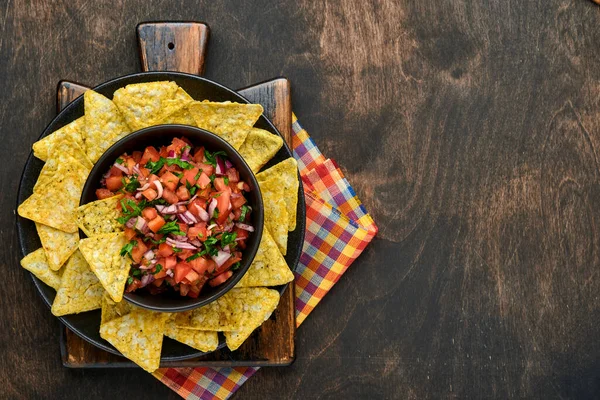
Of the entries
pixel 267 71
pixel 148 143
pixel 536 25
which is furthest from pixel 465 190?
pixel 148 143

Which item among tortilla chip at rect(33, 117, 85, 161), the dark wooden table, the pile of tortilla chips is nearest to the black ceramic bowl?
the pile of tortilla chips

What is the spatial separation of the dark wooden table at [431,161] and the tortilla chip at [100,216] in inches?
33.6

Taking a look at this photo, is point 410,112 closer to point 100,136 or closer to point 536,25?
point 536,25

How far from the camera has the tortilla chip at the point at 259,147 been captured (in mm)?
2594

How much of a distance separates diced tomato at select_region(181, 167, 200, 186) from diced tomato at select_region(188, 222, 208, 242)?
149mm

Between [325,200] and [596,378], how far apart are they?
153 cm

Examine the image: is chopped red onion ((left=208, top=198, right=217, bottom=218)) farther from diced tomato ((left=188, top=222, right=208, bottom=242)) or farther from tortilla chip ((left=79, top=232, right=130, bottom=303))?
tortilla chip ((left=79, top=232, right=130, bottom=303))

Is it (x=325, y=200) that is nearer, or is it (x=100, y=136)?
(x=100, y=136)

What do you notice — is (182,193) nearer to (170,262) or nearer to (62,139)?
(170,262)

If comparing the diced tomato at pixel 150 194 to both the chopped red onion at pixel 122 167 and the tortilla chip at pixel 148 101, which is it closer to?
the chopped red onion at pixel 122 167

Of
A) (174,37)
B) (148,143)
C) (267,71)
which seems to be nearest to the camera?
(148,143)

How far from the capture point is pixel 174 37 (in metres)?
2.86

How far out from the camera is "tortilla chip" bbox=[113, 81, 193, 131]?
2.53m

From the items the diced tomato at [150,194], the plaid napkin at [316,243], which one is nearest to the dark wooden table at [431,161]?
the plaid napkin at [316,243]
